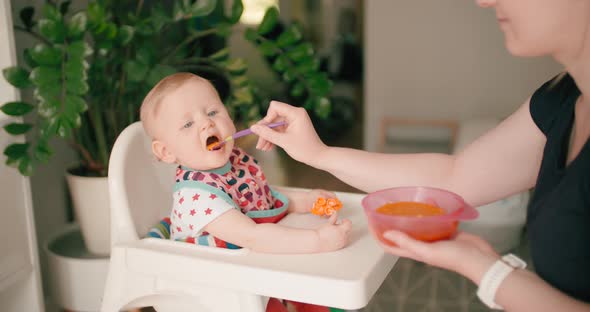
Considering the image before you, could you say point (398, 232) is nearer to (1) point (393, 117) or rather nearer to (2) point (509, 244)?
(2) point (509, 244)

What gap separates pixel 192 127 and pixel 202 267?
0.30 m

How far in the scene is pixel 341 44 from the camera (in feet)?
20.7

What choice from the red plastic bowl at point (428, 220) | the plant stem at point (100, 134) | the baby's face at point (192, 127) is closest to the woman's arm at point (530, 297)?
the red plastic bowl at point (428, 220)

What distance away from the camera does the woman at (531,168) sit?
2.96ft

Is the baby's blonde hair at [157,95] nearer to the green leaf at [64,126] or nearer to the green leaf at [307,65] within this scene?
the green leaf at [64,126]

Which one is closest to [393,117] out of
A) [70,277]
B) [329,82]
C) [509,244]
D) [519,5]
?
[509,244]

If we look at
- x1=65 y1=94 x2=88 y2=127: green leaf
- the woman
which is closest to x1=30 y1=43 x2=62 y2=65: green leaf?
x1=65 y1=94 x2=88 y2=127: green leaf

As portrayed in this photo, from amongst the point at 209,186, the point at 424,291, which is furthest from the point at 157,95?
the point at 424,291

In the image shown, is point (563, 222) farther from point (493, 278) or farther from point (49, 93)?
point (49, 93)

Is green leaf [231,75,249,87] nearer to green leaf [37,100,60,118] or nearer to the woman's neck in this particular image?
green leaf [37,100,60,118]

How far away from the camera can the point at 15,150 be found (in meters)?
1.60

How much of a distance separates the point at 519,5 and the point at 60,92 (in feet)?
3.73

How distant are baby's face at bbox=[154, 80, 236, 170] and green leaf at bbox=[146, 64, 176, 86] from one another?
1.81 feet

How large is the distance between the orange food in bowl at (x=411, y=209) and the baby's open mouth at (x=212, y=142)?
0.42 metres
